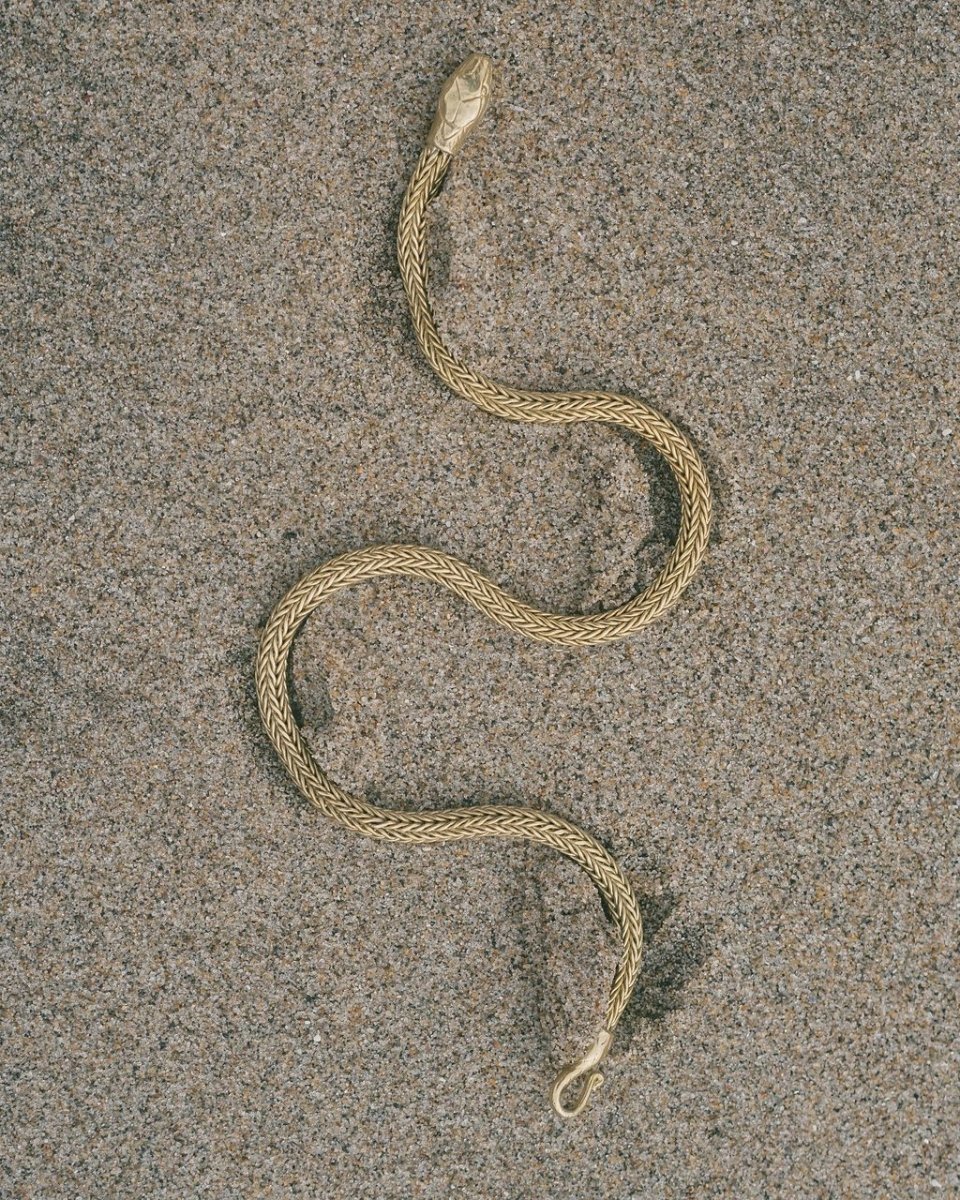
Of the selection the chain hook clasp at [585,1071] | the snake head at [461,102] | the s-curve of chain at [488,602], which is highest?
the snake head at [461,102]

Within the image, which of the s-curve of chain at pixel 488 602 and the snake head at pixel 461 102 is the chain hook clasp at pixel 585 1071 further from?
the snake head at pixel 461 102

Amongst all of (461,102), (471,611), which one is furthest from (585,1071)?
(461,102)

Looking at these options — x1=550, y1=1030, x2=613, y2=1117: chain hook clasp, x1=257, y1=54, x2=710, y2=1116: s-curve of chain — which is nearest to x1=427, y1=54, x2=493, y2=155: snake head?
x1=257, y1=54, x2=710, y2=1116: s-curve of chain

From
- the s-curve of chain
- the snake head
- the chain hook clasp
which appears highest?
the snake head

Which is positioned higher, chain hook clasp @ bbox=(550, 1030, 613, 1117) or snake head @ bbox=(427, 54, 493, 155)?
snake head @ bbox=(427, 54, 493, 155)

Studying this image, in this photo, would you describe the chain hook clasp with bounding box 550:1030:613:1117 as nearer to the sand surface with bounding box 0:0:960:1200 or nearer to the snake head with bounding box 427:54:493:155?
the sand surface with bounding box 0:0:960:1200

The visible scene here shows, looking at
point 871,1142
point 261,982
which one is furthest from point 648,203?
point 871,1142

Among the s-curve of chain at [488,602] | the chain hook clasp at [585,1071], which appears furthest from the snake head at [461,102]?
the chain hook clasp at [585,1071]
